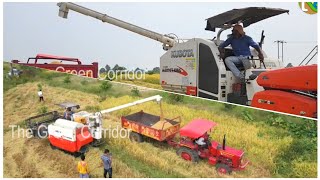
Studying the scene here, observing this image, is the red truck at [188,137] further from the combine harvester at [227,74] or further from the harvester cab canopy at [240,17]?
the harvester cab canopy at [240,17]

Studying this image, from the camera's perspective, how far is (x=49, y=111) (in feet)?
18.5

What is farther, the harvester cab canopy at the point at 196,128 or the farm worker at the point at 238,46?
the farm worker at the point at 238,46

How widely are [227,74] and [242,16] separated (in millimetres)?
1028

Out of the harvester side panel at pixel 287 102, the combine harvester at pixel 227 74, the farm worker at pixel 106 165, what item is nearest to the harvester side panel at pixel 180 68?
the combine harvester at pixel 227 74

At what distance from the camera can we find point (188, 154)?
467 cm

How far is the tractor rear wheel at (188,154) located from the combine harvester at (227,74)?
1149 millimetres

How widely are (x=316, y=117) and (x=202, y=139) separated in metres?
1.54

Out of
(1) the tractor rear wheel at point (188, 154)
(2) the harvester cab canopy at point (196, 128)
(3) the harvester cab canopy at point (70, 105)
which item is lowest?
(1) the tractor rear wheel at point (188, 154)

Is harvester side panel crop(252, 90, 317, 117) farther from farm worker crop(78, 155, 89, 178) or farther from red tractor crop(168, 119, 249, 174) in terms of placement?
farm worker crop(78, 155, 89, 178)

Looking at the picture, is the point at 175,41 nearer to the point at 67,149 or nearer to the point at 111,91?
the point at 111,91

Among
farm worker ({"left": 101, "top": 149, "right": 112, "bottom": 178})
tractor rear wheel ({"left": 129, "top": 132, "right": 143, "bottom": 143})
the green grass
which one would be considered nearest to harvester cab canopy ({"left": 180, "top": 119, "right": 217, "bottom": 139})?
the green grass

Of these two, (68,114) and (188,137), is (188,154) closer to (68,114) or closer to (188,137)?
(188,137)

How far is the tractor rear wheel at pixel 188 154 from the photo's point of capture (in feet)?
15.1

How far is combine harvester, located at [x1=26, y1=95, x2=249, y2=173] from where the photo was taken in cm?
457
